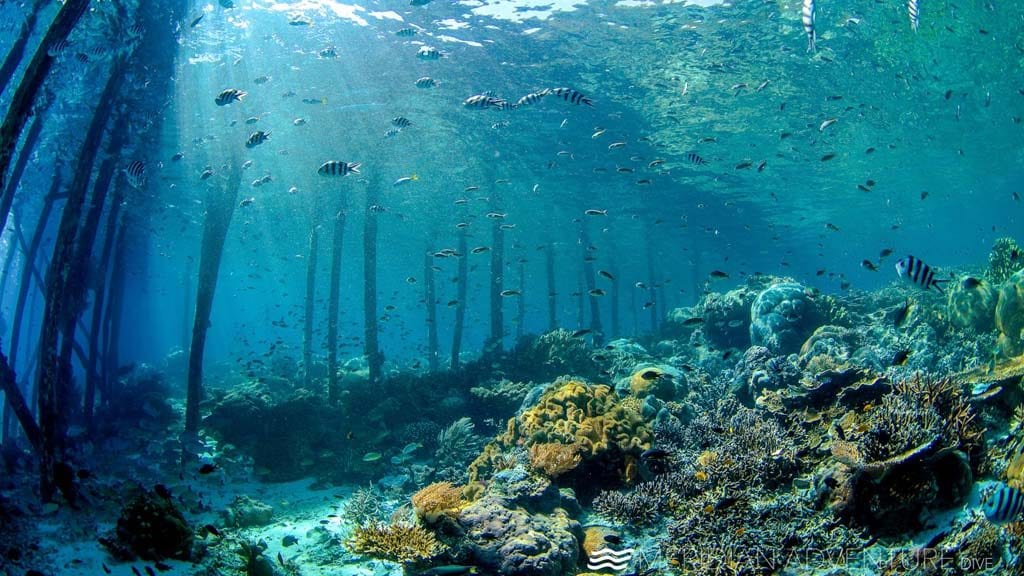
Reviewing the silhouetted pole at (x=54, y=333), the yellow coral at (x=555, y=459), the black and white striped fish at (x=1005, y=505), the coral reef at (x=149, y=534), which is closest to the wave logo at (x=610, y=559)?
the yellow coral at (x=555, y=459)

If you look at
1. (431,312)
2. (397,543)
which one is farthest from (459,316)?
(397,543)

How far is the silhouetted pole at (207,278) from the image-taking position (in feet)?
45.9

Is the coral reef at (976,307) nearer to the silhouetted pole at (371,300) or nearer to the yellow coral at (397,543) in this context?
the yellow coral at (397,543)

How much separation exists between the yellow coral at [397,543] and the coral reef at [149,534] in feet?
9.22

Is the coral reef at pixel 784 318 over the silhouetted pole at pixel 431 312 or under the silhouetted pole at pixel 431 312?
over

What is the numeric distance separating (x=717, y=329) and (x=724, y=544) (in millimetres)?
14727

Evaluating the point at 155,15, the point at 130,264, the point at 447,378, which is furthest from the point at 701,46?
the point at 130,264

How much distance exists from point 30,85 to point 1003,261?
890 inches

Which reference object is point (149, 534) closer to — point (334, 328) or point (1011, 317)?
point (334, 328)

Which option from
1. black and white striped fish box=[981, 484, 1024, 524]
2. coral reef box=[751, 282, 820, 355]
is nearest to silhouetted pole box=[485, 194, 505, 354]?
coral reef box=[751, 282, 820, 355]

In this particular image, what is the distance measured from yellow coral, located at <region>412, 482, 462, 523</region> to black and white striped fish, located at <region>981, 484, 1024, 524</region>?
4750 mm

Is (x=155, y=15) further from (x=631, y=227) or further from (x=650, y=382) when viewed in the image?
(x=631, y=227)

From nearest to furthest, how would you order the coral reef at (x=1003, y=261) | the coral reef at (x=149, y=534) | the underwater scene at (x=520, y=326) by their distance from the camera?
the underwater scene at (x=520, y=326), the coral reef at (x=149, y=534), the coral reef at (x=1003, y=261)

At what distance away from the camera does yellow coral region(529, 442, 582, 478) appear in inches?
290
